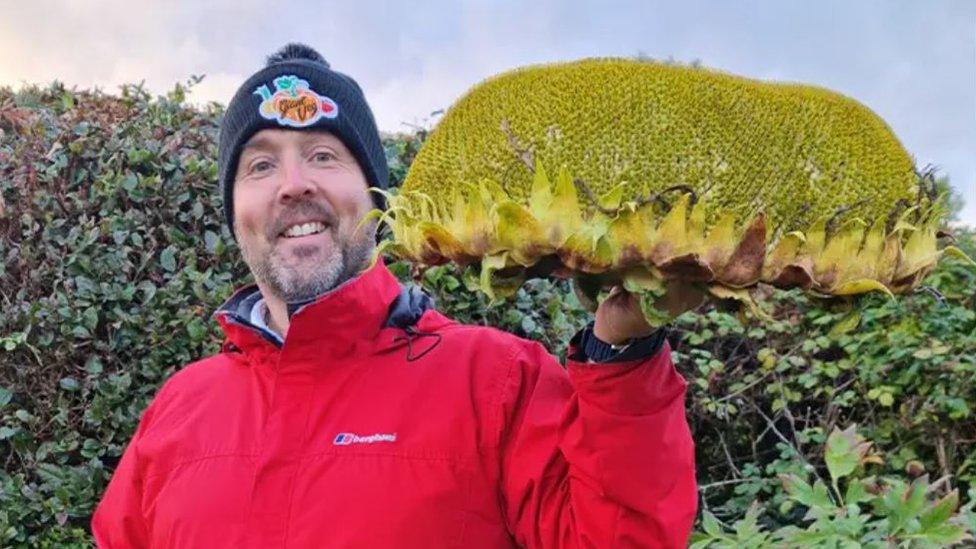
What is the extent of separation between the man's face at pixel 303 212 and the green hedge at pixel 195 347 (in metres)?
1.32

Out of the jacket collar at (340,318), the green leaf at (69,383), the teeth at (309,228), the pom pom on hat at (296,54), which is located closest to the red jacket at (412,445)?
the jacket collar at (340,318)

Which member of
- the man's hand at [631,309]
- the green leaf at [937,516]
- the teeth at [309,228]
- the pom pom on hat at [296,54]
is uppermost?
the pom pom on hat at [296,54]

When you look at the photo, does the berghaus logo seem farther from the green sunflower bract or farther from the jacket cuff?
the green sunflower bract

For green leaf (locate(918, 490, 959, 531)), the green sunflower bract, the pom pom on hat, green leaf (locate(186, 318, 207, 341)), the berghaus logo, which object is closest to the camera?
the green sunflower bract

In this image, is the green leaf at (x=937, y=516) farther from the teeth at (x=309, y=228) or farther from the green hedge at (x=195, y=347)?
the teeth at (x=309, y=228)

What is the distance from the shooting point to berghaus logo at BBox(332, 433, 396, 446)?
1.80m

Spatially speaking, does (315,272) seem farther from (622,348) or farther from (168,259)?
(168,259)

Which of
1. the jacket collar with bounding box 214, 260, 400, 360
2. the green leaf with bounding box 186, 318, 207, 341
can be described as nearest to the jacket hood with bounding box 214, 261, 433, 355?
the jacket collar with bounding box 214, 260, 400, 360

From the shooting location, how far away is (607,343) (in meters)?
1.39

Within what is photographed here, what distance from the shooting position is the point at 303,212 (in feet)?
6.38

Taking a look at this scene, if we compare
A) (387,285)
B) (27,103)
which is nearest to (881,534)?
(387,285)

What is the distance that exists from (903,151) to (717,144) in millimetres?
256

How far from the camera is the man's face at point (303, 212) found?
195cm

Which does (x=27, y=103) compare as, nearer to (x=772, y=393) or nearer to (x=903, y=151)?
(x=772, y=393)
